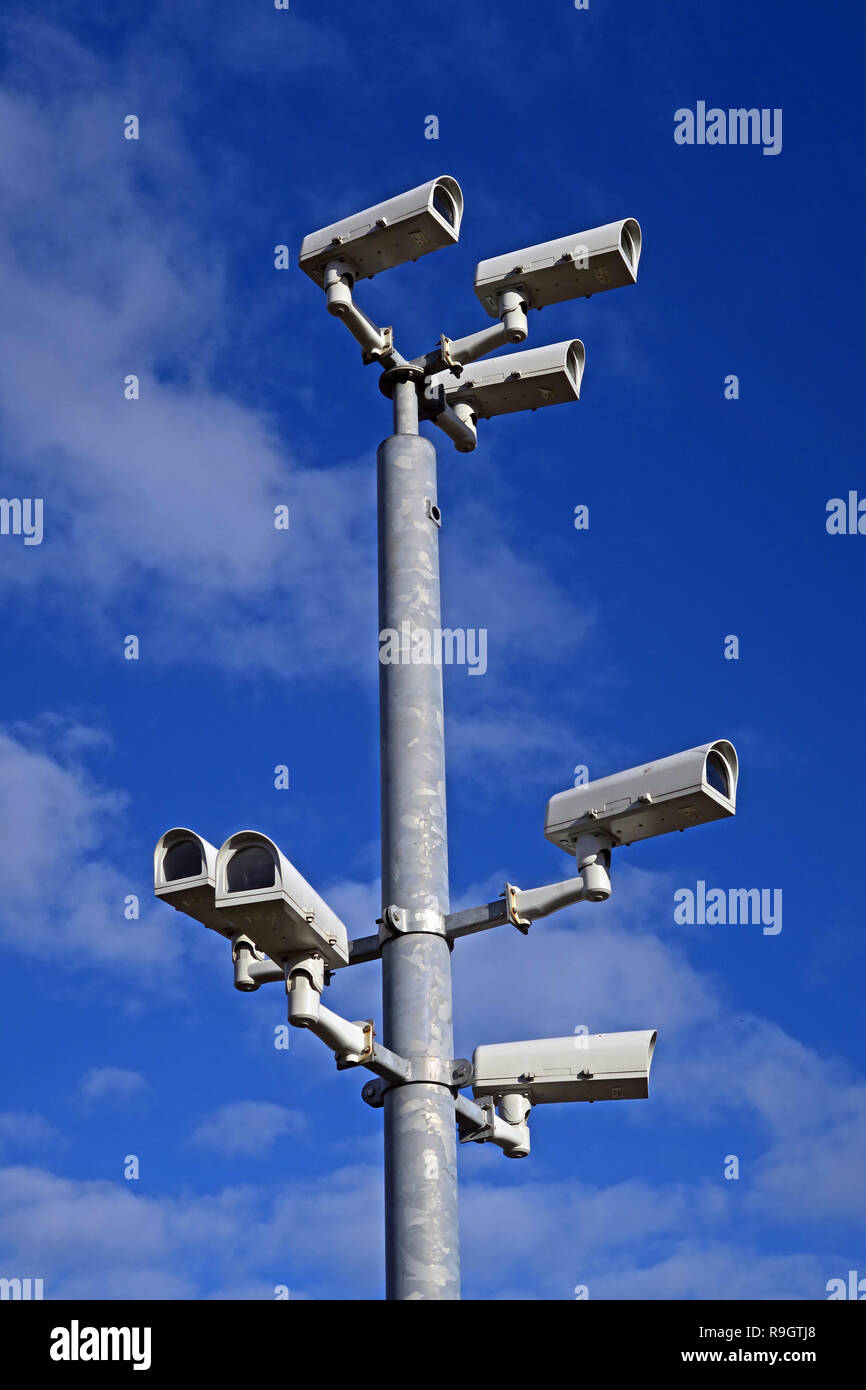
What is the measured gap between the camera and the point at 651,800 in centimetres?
1291

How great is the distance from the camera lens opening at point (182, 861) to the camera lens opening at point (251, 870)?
0.62 feet

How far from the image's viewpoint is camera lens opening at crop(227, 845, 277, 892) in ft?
38.8

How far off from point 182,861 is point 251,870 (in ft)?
1.54

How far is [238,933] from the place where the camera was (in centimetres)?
1226

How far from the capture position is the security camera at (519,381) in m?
15.0

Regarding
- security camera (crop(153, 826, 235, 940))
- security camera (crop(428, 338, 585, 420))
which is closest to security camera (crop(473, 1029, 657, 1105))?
security camera (crop(153, 826, 235, 940))

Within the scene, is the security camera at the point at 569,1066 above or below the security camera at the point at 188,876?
below

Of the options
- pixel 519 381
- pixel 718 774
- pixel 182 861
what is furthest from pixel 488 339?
pixel 182 861

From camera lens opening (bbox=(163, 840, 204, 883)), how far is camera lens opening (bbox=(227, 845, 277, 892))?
0.19 m

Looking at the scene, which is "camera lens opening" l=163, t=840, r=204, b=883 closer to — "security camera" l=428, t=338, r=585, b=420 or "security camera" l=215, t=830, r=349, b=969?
"security camera" l=215, t=830, r=349, b=969

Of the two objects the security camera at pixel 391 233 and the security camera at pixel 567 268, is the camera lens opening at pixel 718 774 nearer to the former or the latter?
the security camera at pixel 567 268

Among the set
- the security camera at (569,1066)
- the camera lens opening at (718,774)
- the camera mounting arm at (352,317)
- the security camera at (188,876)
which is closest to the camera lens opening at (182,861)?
the security camera at (188,876)
